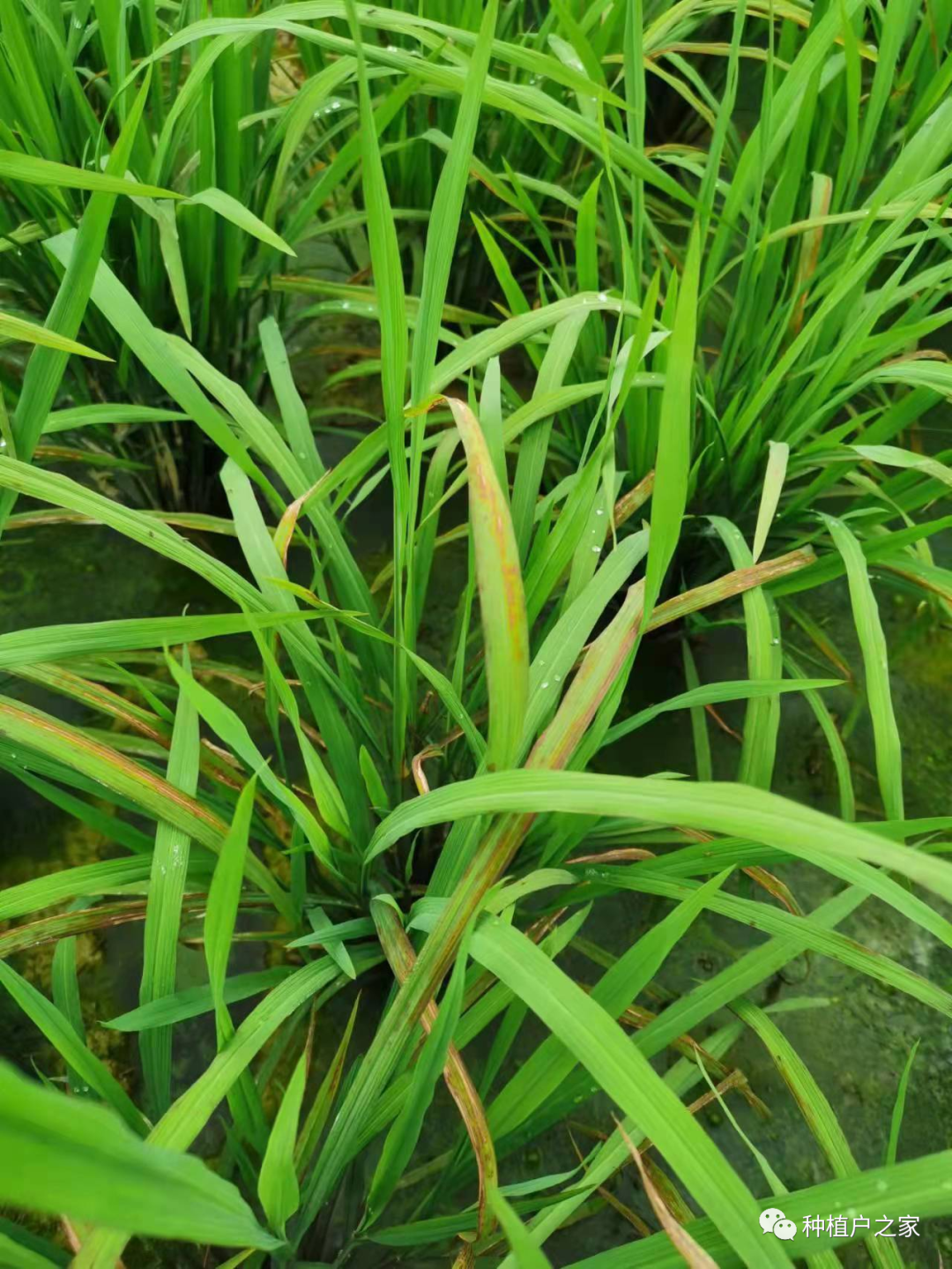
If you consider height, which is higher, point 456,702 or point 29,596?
point 456,702

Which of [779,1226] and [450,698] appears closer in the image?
[779,1226]

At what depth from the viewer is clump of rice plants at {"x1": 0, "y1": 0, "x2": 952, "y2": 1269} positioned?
18.2 inches

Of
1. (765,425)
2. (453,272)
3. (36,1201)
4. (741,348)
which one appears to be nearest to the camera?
(36,1201)

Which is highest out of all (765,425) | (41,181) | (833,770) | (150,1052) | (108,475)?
(41,181)

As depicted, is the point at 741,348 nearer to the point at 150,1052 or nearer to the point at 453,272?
the point at 453,272

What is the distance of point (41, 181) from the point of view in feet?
1.92

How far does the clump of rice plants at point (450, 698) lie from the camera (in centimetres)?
46

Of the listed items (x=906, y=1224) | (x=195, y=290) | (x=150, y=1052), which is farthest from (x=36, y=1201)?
(x=195, y=290)

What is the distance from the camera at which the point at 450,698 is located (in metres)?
0.60

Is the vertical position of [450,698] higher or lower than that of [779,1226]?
higher

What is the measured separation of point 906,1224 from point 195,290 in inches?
39.6

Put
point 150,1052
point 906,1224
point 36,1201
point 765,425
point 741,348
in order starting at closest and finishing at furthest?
point 36,1201
point 150,1052
point 906,1224
point 765,425
point 741,348

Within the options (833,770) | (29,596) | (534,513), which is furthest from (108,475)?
(833,770)

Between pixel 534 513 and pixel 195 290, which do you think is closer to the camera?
pixel 534 513
